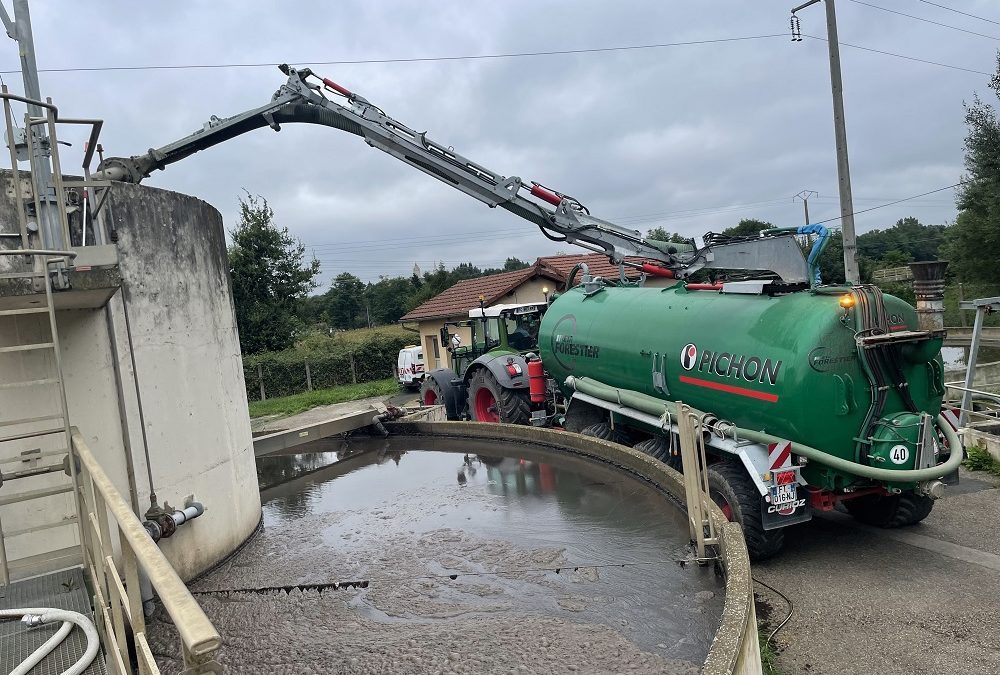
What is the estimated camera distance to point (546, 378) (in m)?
12.1

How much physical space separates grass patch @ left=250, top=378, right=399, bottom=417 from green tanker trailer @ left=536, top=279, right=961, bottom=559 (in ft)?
57.2

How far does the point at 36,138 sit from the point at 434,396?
37.3 ft

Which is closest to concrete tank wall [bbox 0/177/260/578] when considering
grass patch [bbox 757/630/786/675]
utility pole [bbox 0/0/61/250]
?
utility pole [bbox 0/0/61/250]

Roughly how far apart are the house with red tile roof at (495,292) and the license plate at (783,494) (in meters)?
15.3

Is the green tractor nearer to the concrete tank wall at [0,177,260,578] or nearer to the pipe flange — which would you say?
the concrete tank wall at [0,177,260,578]

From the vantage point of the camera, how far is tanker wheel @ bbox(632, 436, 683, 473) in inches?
330

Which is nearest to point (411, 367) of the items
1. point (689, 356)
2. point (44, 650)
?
point (689, 356)

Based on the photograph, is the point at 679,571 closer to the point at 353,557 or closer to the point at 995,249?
the point at 353,557

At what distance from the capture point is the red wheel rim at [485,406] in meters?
13.4

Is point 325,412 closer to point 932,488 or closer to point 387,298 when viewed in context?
point 932,488

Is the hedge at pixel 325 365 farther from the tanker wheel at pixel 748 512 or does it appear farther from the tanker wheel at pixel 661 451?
the tanker wheel at pixel 748 512

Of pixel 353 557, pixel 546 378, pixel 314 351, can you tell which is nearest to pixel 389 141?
pixel 546 378

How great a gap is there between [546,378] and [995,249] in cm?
2139

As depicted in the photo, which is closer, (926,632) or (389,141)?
(926,632)
